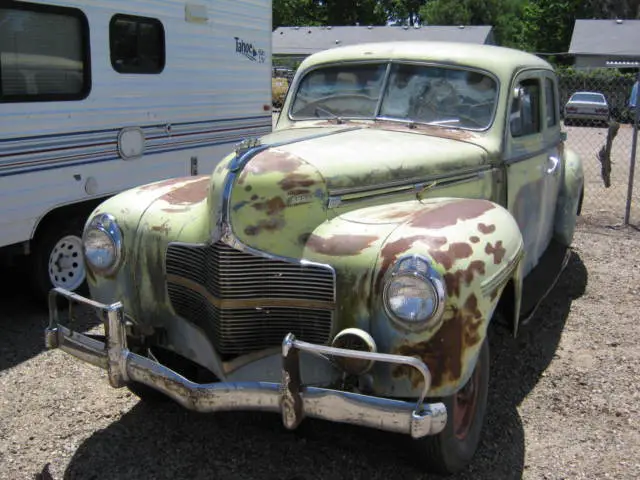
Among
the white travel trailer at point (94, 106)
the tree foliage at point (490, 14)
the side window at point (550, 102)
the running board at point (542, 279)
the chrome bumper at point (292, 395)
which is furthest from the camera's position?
the tree foliage at point (490, 14)

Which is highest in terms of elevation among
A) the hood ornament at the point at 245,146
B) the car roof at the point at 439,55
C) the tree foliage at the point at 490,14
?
the tree foliage at the point at 490,14

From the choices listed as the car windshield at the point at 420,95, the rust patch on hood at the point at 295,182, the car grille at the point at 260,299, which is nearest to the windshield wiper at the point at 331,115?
the car windshield at the point at 420,95

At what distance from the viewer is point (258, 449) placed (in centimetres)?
343

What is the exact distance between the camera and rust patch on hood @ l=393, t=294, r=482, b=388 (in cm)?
265

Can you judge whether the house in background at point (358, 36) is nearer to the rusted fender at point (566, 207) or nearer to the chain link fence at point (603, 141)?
the chain link fence at point (603, 141)

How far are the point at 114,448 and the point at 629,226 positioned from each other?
22.5 feet

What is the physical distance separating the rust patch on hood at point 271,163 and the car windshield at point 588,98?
21969mm

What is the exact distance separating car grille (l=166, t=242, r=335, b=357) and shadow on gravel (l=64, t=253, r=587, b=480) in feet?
2.17

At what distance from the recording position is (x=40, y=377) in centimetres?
425

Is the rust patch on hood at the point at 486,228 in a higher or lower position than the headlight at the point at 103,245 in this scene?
higher

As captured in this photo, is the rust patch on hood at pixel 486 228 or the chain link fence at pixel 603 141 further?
the chain link fence at pixel 603 141

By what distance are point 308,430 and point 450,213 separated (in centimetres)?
137

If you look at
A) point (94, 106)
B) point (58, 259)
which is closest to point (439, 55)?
point (94, 106)

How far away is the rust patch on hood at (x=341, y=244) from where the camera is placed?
9.33 feet
